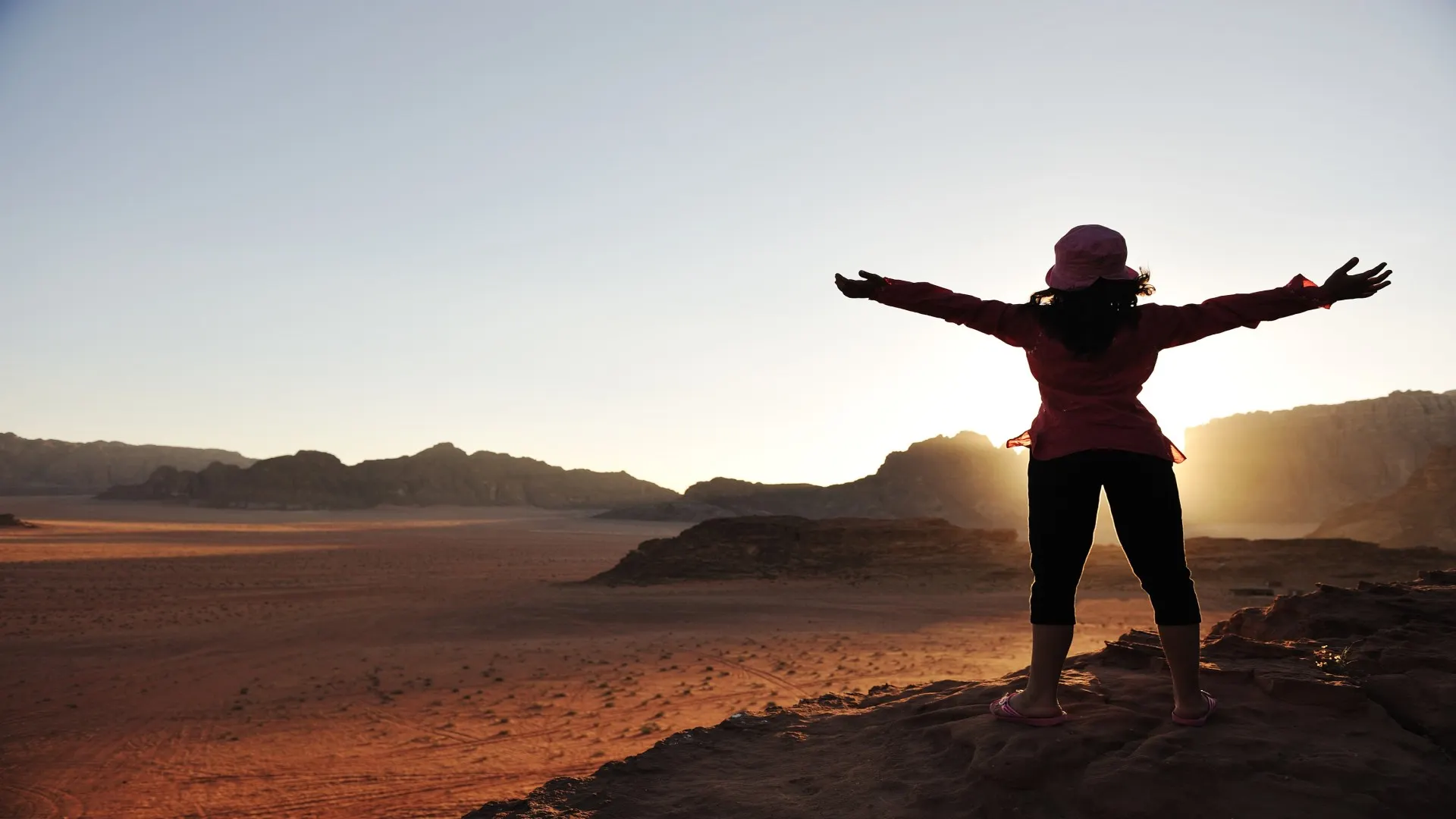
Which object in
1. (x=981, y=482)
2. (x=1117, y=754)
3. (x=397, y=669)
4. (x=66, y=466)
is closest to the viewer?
(x=1117, y=754)

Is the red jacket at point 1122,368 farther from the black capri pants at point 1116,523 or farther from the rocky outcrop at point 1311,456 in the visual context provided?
the rocky outcrop at point 1311,456

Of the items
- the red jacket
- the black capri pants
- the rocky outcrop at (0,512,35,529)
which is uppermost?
the red jacket

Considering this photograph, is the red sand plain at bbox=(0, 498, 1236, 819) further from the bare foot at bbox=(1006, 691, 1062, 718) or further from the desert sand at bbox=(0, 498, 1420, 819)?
the bare foot at bbox=(1006, 691, 1062, 718)

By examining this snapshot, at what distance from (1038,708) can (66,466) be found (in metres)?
157

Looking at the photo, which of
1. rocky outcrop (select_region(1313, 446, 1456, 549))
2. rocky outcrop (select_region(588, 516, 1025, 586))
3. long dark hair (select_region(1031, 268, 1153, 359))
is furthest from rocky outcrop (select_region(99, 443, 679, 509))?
long dark hair (select_region(1031, 268, 1153, 359))

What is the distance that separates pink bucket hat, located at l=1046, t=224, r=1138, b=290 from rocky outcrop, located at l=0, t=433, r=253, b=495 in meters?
130

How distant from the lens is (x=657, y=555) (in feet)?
74.3

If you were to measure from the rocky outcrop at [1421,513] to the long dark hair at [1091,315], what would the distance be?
31255 millimetres

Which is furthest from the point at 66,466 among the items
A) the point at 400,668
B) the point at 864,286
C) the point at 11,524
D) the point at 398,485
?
the point at 864,286

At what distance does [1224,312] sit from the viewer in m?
2.93

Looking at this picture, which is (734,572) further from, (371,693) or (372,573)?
(371,693)

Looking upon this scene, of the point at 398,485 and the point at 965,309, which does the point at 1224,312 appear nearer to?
the point at 965,309

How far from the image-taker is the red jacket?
9.30 ft

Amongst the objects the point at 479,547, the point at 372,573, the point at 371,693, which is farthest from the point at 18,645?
the point at 479,547
